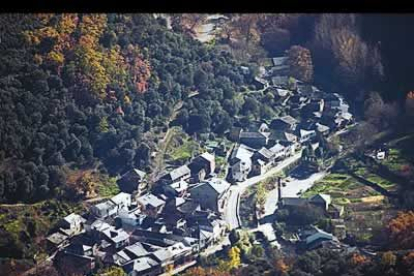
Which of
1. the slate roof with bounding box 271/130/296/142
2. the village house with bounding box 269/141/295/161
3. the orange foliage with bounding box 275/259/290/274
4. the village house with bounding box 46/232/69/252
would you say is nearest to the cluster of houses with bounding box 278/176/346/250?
the orange foliage with bounding box 275/259/290/274

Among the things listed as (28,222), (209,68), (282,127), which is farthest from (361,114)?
(28,222)

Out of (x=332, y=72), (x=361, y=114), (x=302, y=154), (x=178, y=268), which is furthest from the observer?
(x=332, y=72)

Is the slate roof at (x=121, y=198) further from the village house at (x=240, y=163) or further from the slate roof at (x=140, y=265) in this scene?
the village house at (x=240, y=163)

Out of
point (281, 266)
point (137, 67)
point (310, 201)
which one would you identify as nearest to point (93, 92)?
point (137, 67)

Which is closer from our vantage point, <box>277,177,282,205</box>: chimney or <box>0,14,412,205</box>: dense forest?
<box>277,177,282,205</box>: chimney

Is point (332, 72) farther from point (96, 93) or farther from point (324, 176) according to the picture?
point (96, 93)

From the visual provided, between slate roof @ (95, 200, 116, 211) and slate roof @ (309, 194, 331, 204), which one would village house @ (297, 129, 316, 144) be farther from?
slate roof @ (95, 200, 116, 211)
